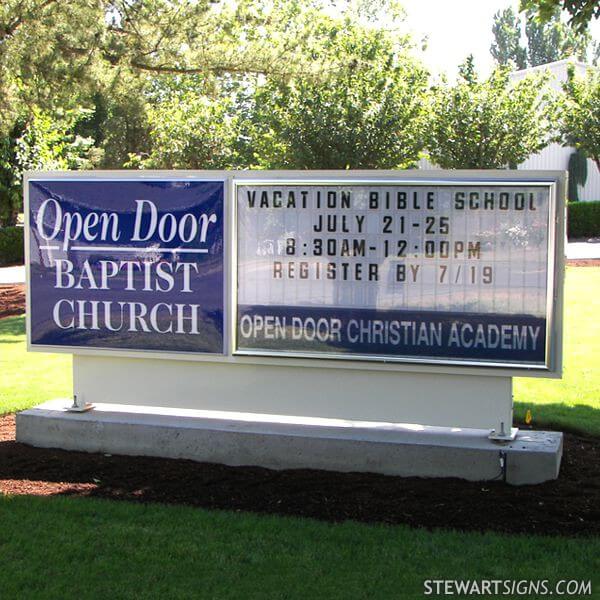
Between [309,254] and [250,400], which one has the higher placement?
[309,254]

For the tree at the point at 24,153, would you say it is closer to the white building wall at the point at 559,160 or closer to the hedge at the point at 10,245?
the hedge at the point at 10,245

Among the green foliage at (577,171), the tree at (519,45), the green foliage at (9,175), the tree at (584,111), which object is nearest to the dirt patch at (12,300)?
the green foliage at (9,175)

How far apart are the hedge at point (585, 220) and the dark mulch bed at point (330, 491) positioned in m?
30.3

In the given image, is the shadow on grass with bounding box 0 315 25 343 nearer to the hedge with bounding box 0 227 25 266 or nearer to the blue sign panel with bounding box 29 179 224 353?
the blue sign panel with bounding box 29 179 224 353

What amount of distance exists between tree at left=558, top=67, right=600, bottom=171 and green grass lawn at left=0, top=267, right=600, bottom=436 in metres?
18.8

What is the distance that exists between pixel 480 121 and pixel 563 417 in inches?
745

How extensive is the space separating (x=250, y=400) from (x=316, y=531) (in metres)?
1.84

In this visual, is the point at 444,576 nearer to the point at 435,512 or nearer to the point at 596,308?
the point at 435,512

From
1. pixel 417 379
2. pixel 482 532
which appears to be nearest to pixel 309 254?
pixel 417 379

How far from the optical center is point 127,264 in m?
6.88

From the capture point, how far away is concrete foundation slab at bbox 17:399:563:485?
237 inches

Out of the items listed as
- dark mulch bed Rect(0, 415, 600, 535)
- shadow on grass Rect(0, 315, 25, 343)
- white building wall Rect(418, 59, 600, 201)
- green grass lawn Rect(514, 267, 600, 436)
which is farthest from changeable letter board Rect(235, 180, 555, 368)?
white building wall Rect(418, 59, 600, 201)

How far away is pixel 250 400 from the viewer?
6789mm

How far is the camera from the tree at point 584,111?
104 ft
